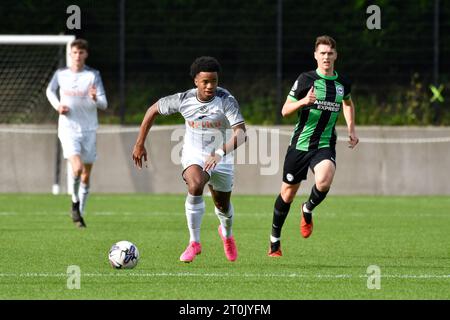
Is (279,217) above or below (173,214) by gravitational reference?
above

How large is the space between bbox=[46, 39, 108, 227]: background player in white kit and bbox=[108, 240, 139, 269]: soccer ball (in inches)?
186

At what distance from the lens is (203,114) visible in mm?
10180

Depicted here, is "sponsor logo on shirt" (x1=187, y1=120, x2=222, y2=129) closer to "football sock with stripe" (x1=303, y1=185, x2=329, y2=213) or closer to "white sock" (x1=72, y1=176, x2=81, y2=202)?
"football sock with stripe" (x1=303, y1=185, x2=329, y2=213)

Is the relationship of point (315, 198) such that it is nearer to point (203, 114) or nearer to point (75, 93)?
point (203, 114)

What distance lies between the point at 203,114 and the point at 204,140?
0.27 metres

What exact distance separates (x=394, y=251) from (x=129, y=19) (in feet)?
34.6

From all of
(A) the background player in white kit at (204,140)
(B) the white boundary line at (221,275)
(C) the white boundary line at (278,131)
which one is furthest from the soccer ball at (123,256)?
(C) the white boundary line at (278,131)

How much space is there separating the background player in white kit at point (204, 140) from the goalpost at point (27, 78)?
10731mm

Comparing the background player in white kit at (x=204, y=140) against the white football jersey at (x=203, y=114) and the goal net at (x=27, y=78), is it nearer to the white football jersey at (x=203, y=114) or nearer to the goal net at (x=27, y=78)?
the white football jersey at (x=203, y=114)

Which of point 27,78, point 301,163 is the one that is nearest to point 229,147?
point 301,163

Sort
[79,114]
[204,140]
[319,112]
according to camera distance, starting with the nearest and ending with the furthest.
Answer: [204,140] < [319,112] < [79,114]

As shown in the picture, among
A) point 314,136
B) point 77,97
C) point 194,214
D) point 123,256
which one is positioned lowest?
point 123,256

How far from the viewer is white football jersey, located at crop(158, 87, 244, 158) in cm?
1011
